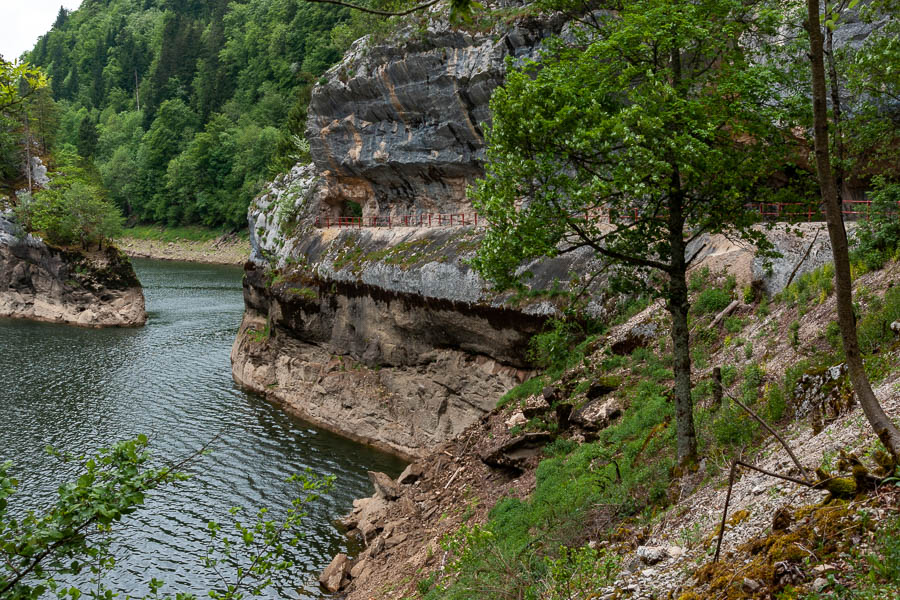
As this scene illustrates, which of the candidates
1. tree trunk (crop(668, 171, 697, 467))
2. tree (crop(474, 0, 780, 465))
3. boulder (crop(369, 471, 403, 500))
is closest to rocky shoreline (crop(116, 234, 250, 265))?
boulder (crop(369, 471, 403, 500))

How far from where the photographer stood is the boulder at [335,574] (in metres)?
20.2

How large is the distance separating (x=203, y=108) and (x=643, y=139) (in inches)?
4936

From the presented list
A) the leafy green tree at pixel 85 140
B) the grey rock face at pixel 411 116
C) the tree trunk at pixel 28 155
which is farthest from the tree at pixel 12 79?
the leafy green tree at pixel 85 140

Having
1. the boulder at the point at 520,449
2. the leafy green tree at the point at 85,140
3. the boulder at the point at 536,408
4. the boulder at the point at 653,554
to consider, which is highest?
the leafy green tree at the point at 85,140

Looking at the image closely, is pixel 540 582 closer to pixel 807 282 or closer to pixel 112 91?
pixel 807 282

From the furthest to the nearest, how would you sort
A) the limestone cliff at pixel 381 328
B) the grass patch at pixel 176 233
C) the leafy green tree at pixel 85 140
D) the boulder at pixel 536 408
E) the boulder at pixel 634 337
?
the leafy green tree at pixel 85 140 < the grass patch at pixel 176 233 < the limestone cliff at pixel 381 328 < the boulder at pixel 536 408 < the boulder at pixel 634 337

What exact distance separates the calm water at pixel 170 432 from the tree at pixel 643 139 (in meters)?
6.79

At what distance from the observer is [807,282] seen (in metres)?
17.6

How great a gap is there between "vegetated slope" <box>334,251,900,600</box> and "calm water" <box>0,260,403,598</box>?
502cm

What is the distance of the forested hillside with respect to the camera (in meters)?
106

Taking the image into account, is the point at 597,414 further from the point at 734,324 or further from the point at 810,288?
the point at 810,288

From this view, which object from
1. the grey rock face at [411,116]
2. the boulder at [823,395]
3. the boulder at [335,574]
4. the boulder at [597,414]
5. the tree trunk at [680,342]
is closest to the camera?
the boulder at [823,395]

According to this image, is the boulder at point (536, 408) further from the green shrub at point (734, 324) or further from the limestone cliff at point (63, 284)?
the limestone cliff at point (63, 284)

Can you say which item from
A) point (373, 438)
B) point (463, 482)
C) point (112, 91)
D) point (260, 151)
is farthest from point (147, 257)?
point (463, 482)
